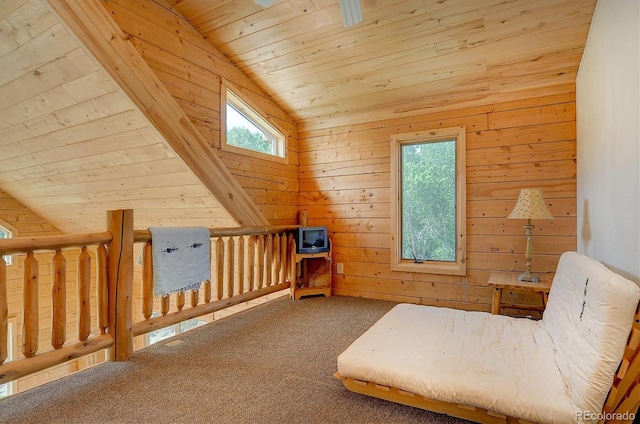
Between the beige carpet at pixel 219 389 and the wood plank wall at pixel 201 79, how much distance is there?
164cm

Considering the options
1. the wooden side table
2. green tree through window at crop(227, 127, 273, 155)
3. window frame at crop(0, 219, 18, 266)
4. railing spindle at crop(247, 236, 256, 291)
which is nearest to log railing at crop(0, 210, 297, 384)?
railing spindle at crop(247, 236, 256, 291)

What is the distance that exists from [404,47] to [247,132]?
1.84 meters

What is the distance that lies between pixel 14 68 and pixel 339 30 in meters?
2.46

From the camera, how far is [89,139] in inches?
112

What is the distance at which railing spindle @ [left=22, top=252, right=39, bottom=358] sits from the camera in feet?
6.11

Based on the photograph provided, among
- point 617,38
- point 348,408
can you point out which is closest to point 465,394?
point 348,408

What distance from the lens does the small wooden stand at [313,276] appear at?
391cm

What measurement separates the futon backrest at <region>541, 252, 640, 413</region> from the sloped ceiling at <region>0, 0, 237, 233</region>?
2.82m

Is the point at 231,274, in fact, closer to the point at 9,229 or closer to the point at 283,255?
the point at 283,255

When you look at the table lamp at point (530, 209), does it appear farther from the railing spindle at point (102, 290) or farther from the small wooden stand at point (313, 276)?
the railing spindle at point (102, 290)

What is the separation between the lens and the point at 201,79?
297cm

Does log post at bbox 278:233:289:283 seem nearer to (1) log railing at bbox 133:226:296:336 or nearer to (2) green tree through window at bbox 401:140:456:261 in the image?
(1) log railing at bbox 133:226:296:336

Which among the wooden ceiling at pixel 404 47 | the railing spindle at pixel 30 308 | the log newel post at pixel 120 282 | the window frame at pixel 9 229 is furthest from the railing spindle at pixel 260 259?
the window frame at pixel 9 229

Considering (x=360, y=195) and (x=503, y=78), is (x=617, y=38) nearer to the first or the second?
(x=503, y=78)
